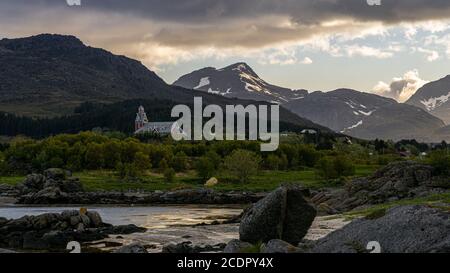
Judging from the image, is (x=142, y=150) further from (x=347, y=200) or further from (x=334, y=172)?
(x=347, y=200)

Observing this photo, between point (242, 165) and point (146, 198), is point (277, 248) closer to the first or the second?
point (146, 198)

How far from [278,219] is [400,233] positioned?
41.6 ft

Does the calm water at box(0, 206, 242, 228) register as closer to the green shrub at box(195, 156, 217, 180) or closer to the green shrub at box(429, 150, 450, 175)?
the green shrub at box(429, 150, 450, 175)

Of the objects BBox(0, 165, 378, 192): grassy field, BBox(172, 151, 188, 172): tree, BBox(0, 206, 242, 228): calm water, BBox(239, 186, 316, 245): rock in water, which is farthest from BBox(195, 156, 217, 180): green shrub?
BBox(239, 186, 316, 245): rock in water

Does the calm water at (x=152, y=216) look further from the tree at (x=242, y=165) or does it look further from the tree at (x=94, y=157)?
the tree at (x=94, y=157)

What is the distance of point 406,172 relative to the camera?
283 ft

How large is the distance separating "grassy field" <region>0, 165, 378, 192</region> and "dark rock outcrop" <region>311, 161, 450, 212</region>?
46.1 meters

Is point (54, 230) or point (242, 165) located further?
point (242, 165)

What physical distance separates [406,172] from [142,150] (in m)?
107

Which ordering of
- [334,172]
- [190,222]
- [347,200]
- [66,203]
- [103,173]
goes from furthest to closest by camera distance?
1. [103,173]
2. [334,172]
3. [66,203]
4. [347,200]
5. [190,222]

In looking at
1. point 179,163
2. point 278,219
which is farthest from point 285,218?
point 179,163

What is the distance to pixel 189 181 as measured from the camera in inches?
6250

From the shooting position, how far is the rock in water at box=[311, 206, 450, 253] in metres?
20.9
